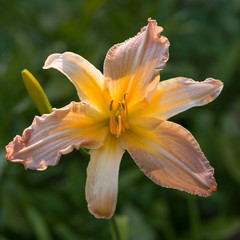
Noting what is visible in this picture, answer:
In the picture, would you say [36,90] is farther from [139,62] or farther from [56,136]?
[139,62]

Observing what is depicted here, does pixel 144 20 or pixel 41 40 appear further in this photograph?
pixel 41 40

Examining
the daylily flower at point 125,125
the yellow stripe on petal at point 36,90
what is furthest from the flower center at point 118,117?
the yellow stripe on petal at point 36,90

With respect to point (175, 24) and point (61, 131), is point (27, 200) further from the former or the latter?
point (175, 24)

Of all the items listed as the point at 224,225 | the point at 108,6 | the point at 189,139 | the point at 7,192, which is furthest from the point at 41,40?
the point at 189,139

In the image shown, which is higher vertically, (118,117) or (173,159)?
(118,117)

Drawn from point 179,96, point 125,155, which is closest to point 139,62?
point 179,96

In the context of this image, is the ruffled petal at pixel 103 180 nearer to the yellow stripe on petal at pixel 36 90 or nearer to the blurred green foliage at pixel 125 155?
the yellow stripe on petal at pixel 36 90
